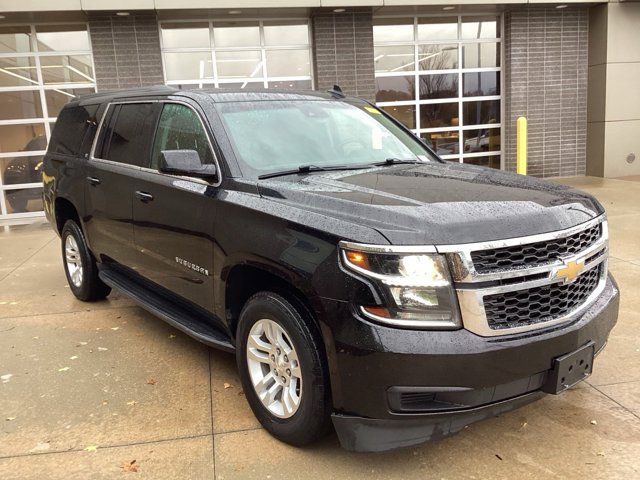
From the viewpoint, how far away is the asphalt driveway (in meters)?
2.93

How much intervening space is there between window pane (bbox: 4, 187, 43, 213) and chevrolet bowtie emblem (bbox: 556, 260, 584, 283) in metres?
11.5

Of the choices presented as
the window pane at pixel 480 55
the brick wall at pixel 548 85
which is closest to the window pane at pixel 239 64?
the window pane at pixel 480 55

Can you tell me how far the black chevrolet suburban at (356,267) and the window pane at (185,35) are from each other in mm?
8302

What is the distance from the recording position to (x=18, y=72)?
11570 millimetres

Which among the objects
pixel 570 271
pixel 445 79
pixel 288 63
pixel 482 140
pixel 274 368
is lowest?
pixel 274 368

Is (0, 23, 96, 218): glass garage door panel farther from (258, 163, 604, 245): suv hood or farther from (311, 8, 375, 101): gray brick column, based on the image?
(258, 163, 604, 245): suv hood

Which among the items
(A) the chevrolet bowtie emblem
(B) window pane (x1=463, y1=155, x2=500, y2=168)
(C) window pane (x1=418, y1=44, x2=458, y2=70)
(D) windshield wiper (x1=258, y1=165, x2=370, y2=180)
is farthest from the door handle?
(B) window pane (x1=463, y1=155, x2=500, y2=168)

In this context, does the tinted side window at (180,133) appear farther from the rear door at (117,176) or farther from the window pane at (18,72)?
the window pane at (18,72)

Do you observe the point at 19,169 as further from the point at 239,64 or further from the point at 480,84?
the point at 480,84

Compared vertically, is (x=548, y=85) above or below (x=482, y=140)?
above

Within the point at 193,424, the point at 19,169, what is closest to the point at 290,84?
the point at 19,169

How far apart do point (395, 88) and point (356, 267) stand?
11114 millimetres

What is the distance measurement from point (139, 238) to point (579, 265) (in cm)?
301

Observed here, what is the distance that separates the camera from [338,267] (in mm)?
2609
